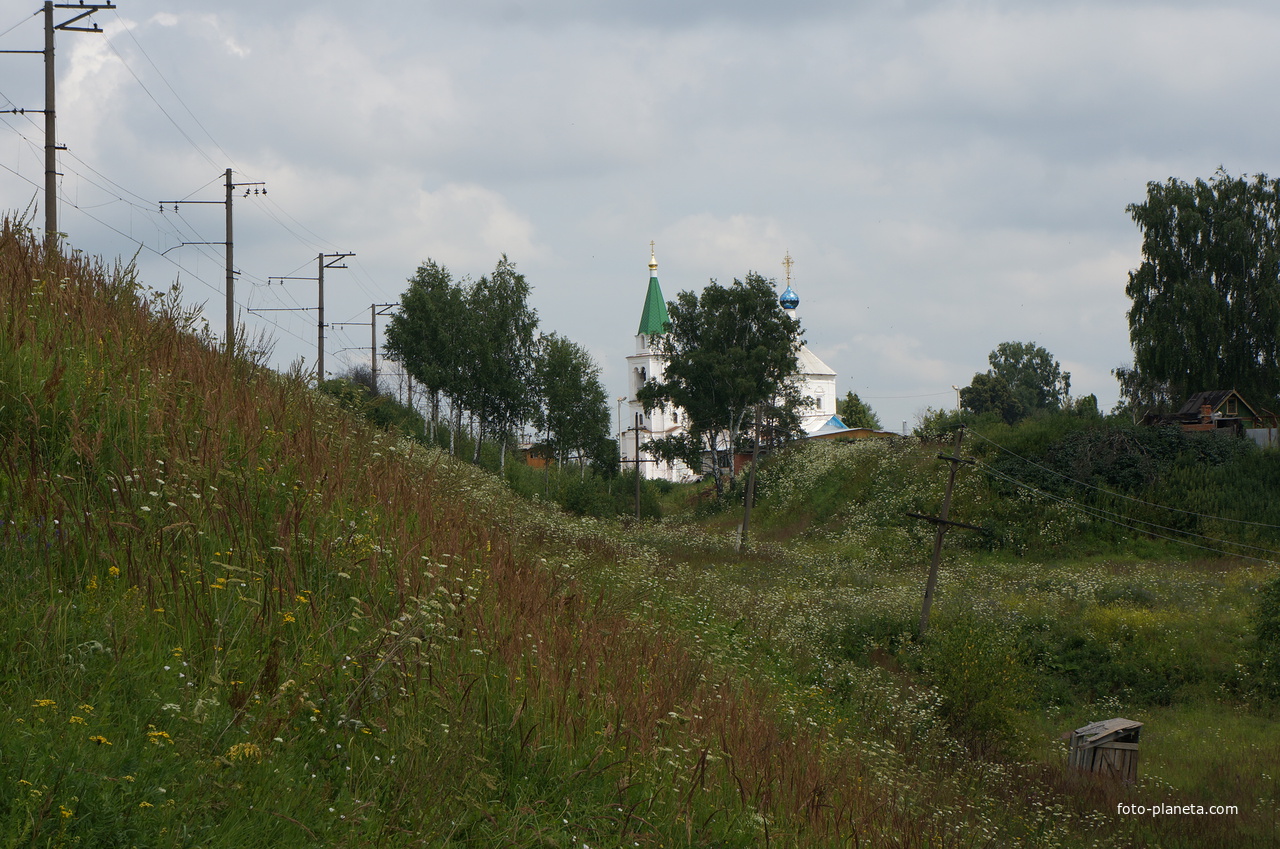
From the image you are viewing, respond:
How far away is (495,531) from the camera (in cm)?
645

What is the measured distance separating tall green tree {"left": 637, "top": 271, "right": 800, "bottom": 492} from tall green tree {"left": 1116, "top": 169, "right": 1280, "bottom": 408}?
55.1ft

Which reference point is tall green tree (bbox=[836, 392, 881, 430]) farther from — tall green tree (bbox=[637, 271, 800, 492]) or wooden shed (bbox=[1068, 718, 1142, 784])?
wooden shed (bbox=[1068, 718, 1142, 784])

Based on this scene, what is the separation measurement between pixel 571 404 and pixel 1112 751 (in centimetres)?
4116

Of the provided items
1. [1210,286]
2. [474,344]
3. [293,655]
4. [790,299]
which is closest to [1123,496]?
[1210,286]

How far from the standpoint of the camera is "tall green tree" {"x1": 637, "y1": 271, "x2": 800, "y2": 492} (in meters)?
48.3

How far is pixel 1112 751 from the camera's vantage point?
14.6 m

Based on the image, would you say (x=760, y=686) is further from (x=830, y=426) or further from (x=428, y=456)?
(x=830, y=426)

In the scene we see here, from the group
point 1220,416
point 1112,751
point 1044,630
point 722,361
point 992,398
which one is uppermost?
point 992,398

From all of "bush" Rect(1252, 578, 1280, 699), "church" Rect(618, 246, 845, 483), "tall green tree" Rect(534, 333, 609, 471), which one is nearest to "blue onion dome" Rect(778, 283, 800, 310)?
"church" Rect(618, 246, 845, 483)

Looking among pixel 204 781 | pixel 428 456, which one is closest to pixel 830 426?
pixel 428 456

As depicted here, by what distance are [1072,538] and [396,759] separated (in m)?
34.6

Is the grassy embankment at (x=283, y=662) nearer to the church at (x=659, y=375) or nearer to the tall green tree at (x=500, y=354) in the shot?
the tall green tree at (x=500, y=354)

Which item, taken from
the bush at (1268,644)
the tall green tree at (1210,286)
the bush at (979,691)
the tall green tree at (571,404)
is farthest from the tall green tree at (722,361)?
the bush at (979,691)

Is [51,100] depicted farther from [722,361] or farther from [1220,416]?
[1220,416]
